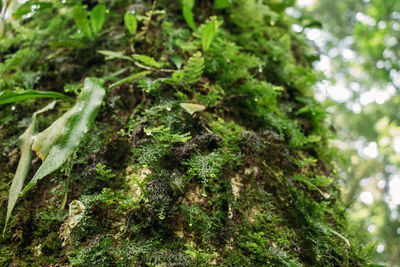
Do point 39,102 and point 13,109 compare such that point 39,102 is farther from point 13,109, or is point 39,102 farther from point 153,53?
point 153,53

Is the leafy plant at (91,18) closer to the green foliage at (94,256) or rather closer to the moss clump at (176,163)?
the moss clump at (176,163)

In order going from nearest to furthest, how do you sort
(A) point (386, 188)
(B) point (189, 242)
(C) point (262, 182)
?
(B) point (189, 242) < (C) point (262, 182) < (A) point (386, 188)

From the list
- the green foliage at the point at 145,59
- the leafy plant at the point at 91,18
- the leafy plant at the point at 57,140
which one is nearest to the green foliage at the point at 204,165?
the leafy plant at the point at 57,140

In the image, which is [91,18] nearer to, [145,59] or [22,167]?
[145,59]

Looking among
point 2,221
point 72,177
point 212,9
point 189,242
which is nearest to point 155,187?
point 189,242

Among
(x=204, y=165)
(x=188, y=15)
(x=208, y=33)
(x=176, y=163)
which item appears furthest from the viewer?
(x=188, y=15)

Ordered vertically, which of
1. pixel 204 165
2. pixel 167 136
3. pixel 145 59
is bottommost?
pixel 204 165

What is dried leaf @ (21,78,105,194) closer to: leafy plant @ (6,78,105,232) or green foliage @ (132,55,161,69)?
leafy plant @ (6,78,105,232)

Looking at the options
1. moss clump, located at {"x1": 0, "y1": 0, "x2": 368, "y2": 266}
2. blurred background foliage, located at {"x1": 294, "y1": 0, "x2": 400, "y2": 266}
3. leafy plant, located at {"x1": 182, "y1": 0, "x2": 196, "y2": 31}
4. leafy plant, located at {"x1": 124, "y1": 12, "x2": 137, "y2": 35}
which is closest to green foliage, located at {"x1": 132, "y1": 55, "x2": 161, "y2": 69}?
moss clump, located at {"x1": 0, "y1": 0, "x2": 368, "y2": 266}

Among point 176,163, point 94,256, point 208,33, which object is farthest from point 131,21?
point 94,256
